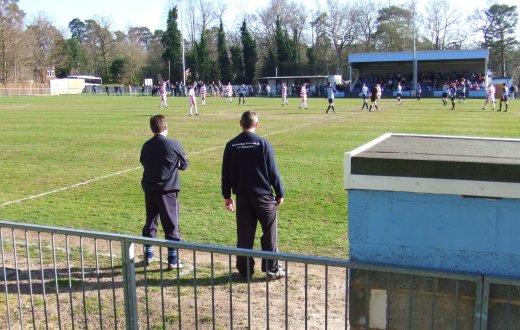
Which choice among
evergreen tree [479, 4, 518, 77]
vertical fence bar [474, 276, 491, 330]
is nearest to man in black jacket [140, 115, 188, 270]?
vertical fence bar [474, 276, 491, 330]

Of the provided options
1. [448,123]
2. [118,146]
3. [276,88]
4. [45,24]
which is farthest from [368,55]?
[45,24]

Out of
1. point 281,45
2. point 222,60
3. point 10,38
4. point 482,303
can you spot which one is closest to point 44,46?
point 10,38

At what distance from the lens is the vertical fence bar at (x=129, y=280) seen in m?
3.67

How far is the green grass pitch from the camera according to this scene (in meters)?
8.23

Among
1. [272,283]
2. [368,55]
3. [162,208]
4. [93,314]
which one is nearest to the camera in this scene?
[93,314]

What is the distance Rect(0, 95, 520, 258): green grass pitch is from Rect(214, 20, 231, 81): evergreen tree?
71.0m

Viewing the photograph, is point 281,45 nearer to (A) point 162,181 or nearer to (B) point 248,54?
(B) point 248,54

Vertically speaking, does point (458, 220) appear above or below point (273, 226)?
above

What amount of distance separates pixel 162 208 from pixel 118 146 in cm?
1153

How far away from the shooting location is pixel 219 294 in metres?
5.66

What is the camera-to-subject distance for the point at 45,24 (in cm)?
9850

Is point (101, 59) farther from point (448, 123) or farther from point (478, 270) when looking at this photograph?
point (478, 270)

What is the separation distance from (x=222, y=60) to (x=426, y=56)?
40.7 meters

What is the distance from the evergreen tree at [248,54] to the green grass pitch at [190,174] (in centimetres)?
6948
